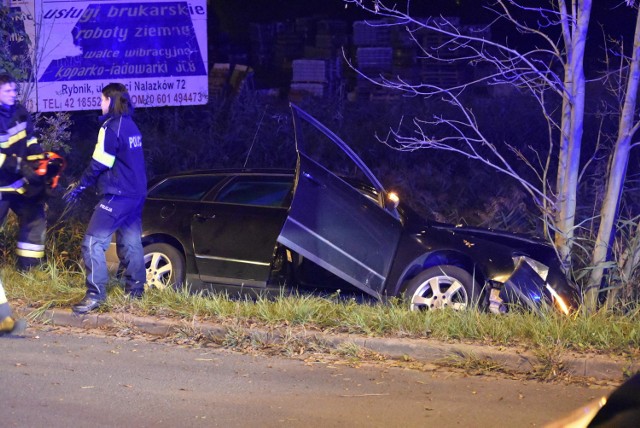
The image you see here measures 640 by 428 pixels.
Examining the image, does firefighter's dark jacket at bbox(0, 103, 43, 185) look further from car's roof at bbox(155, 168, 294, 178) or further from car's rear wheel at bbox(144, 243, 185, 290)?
car's roof at bbox(155, 168, 294, 178)

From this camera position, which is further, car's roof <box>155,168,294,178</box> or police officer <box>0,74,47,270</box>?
car's roof <box>155,168,294,178</box>

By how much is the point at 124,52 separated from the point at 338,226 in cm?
751

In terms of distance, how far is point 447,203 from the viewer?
12.2 m

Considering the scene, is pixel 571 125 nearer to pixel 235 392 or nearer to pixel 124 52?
pixel 235 392

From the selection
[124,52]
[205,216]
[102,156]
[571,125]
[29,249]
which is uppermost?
[124,52]

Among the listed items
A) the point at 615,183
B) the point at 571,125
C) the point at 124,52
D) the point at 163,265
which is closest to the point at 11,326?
the point at 163,265

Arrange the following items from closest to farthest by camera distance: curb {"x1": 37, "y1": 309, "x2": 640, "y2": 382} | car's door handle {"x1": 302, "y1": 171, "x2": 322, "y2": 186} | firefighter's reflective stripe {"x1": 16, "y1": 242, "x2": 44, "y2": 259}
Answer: curb {"x1": 37, "y1": 309, "x2": 640, "y2": 382}, car's door handle {"x1": 302, "y1": 171, "x2": 322, "y2": 186}, firefighter's reflective stripe {"x1": 16, "y1": 242, "x2": 44, "y2": 259}

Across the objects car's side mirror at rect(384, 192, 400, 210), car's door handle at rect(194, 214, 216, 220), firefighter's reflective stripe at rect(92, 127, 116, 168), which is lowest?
car's door handle at rect(194, 214, 216, 220)

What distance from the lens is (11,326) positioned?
716 cm

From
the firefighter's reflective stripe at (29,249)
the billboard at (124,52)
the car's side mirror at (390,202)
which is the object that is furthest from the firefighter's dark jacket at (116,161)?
the billboard at (124,52)

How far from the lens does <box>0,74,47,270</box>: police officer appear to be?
26.7 ft

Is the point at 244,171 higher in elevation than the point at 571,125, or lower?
lower

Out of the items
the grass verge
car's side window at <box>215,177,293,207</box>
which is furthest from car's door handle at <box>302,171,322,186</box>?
car's side window at <box>215,177,293,207</box>

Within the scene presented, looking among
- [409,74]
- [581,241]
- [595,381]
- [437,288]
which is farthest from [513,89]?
[595,381]
